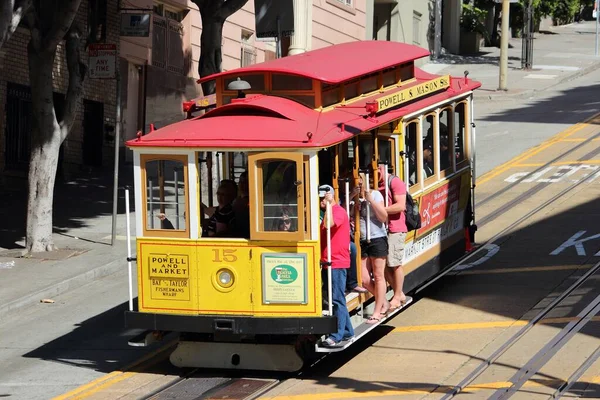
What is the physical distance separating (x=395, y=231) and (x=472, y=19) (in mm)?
34651

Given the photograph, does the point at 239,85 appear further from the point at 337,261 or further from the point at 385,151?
the point at 337,261

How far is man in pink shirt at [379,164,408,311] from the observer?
41.7 ft

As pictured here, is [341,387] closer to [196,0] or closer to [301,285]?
[301,285]

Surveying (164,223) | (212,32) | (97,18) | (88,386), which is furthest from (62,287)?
(97,18)

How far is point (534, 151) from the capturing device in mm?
26531

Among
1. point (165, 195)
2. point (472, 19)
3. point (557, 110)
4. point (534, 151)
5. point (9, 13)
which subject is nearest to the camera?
point (165, 195)

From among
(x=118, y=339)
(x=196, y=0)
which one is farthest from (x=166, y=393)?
(x=196, y=0)

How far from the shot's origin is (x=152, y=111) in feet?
94.2

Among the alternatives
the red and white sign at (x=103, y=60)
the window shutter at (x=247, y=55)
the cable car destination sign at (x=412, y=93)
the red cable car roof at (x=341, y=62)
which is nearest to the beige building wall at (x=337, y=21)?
the window shutter at (x=247, y=55)

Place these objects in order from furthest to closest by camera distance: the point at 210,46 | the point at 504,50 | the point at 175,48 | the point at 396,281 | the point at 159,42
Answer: the point at 504,50 < the point at 175,48 < the point at 159,42 < the point at 210,46 < the point at 396,281

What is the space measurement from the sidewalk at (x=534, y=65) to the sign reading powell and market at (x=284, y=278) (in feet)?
84.2

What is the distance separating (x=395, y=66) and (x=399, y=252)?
238cm

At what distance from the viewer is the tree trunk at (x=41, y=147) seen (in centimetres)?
1839

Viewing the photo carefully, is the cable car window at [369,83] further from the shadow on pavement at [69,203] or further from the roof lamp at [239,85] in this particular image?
the shadow on pavement at [69,203]
